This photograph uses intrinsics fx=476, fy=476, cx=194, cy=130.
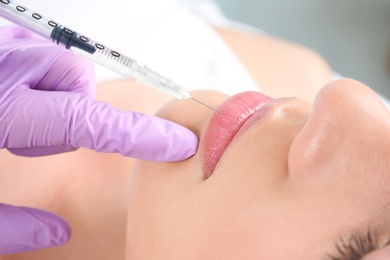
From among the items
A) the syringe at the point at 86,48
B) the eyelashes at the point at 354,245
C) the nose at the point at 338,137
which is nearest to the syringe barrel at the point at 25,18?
the syringe at the point at 86,48

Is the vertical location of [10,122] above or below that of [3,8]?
below

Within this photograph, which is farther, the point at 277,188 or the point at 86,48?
Result: the point at 86,48

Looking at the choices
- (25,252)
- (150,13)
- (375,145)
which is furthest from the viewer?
(150,13)

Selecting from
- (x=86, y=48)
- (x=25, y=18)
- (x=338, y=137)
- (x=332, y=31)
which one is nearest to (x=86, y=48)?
(x=86, y=48)

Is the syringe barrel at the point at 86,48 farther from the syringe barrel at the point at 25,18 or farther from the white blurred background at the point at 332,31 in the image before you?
the white blurred background at the point at 332,31

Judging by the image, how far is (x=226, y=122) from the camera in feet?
2.67

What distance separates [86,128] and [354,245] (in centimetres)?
45

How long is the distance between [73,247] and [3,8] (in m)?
0.49

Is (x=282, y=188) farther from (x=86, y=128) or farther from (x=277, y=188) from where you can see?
(x=86, y=128)

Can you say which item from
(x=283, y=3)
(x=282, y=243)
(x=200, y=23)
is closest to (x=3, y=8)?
(x=282, y=243)

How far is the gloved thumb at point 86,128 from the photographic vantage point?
0.78 metres

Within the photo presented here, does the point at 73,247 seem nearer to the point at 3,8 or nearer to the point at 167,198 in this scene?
the point at 167,198

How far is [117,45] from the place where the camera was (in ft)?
4.29

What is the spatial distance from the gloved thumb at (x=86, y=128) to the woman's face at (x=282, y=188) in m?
0.05
